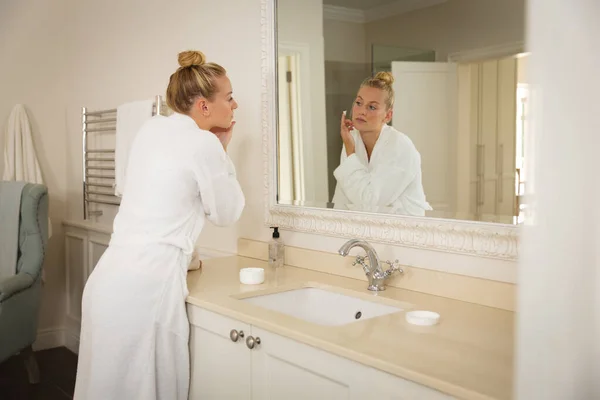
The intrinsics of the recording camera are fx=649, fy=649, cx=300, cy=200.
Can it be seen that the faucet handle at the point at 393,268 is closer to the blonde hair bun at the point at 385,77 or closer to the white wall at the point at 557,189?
the blonde hair bun at the point at 385,77

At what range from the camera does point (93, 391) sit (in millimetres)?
1910

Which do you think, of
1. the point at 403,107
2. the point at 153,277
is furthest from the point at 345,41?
the point at 153,277

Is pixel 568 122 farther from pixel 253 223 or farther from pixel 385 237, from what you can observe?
pixel 253 223

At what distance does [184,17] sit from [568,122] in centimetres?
232

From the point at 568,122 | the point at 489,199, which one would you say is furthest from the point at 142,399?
the point at 568,122

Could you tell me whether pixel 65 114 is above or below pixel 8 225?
above

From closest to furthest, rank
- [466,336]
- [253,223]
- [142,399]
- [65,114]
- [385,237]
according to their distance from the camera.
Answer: [466,336] < [142,399] < [385,237] < [253,223] < [65,114]

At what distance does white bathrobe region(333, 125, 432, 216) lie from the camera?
1.94 m

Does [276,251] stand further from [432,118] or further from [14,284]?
[14,284]

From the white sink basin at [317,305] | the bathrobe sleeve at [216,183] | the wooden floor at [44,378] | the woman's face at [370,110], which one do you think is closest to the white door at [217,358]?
the white sink basin at [317,305]

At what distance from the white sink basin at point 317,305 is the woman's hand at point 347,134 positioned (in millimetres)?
481

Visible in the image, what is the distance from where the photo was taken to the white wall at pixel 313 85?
89.0 inches

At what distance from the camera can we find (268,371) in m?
1.61

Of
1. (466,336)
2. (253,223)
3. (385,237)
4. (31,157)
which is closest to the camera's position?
(466,336)
